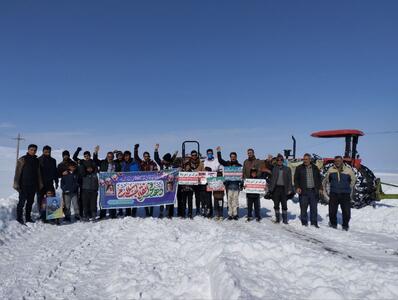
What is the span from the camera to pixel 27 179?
9.52 metres

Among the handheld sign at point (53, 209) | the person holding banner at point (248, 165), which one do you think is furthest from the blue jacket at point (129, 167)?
the person holding banner at point (248, 165)

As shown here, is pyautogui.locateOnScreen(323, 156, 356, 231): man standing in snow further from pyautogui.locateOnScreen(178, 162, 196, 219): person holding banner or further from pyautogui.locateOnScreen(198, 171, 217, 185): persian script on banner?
pyautogui.locateOnScreen(178, 162, 196, 219): person holding banner

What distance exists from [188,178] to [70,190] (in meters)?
3.46

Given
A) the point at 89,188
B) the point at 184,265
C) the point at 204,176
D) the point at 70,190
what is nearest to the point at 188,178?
the point at 204,176

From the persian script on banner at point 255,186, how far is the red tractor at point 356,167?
119 inches

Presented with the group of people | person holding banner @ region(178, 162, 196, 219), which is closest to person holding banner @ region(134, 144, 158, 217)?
the group of people

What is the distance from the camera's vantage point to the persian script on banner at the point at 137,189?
10.7 meters

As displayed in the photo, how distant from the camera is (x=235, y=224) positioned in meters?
9.74

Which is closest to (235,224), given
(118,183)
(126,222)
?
(126,222)

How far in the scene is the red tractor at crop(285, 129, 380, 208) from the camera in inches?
517

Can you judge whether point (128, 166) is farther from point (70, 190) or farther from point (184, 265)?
point (184, 265)

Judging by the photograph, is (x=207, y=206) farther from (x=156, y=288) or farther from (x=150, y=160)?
(x=156, y=288)

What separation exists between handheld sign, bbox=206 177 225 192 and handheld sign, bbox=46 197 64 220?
4228 millimetres

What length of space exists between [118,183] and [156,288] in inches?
258
